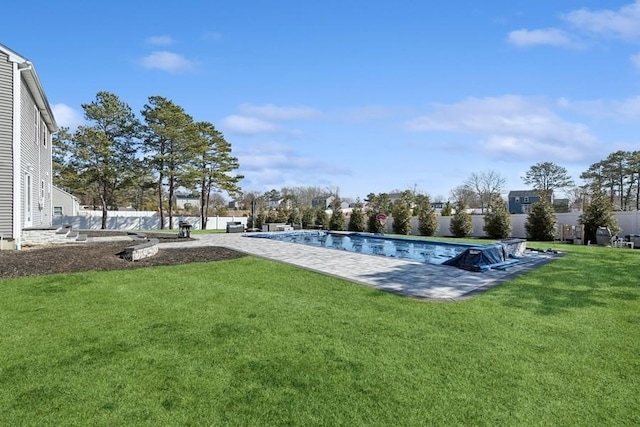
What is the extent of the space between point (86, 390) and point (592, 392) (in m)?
3.93

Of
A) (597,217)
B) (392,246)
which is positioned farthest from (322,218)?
(597,217)

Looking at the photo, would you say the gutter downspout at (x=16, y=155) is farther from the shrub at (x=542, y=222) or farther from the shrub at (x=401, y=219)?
the shrub at (x=542, y=222)

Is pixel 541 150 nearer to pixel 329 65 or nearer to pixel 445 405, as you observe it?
pixel 329 65

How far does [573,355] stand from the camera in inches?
141

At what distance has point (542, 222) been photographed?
17.6 m

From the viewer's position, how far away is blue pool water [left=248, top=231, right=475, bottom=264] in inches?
505

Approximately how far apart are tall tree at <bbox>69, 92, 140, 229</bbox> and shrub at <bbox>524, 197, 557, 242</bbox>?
27.7 metres

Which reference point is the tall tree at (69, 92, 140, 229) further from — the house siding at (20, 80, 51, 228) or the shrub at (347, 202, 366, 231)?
the shrub at (347, 202, 366, 231)

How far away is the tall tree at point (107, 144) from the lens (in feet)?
90.5

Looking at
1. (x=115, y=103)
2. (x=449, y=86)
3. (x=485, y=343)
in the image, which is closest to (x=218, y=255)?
(x=485, y=343)

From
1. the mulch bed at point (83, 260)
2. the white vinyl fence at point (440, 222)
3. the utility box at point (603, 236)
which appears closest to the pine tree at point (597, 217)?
the utility box at point (603, 236)

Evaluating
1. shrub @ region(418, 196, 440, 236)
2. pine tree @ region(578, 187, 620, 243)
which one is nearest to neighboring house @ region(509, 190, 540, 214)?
shrub @ region(418, 196, 440, 236)

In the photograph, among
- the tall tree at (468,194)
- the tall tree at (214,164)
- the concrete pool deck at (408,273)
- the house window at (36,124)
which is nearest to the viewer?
the concrete pool deck at (408,273)

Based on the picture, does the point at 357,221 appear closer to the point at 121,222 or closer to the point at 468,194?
the point at 121,222
